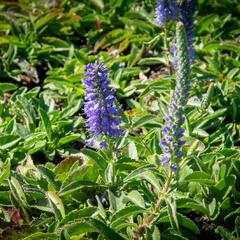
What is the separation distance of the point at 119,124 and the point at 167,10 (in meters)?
1.86

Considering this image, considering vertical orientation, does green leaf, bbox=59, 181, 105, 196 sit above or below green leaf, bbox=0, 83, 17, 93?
below

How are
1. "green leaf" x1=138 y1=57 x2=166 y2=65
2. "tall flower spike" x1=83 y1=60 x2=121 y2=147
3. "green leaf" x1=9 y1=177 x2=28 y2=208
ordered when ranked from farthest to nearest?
1. "green leaf" x1=138 y1=57 x2=166 y2=65
2. "green leaf" x1=9 y1=177 x2=28 y2=208
3. "tall flower spike" x1=83 y1=60 x2=121 y2=147

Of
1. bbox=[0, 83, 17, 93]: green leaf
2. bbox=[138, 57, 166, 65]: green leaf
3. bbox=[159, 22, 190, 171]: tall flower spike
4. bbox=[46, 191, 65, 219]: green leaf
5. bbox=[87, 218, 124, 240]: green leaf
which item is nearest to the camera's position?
bbox=[159, 22, 190, 171]: tall flower spike

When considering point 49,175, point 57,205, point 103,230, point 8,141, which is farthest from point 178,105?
point 8,141

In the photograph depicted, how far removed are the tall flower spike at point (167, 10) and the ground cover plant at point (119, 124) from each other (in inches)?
0.4

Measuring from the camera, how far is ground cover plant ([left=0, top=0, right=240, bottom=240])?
3.78 m

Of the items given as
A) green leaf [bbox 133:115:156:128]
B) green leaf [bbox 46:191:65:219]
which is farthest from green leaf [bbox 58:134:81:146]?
green leaf [bbox 46:191:65:219]

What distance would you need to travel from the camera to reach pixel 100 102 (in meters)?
3.65

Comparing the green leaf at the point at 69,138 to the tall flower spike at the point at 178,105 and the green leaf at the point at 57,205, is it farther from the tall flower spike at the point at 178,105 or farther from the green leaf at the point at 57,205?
the tall flower spike at the point at 178,105

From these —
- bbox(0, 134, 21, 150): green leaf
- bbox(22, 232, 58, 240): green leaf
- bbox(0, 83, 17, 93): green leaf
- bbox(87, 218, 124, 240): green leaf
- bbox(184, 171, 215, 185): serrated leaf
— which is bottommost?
bbox(22, 232, 58, 240): green leaf

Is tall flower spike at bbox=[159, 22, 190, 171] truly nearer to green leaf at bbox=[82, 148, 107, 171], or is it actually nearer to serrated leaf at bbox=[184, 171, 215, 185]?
serrated leaf at bbox=[184, 171, 215, 185]

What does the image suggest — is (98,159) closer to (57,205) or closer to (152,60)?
(57,205)

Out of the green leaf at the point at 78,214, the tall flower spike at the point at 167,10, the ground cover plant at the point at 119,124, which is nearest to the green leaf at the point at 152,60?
the ground cover plant at the point at 119,124

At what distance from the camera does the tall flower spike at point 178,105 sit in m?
3.06
